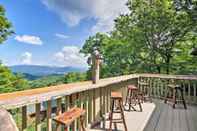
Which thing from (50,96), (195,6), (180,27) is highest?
(195,6)

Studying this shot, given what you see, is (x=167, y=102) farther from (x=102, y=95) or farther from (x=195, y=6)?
(x=195, y=6)

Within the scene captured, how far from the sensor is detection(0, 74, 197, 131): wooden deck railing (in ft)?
8.51

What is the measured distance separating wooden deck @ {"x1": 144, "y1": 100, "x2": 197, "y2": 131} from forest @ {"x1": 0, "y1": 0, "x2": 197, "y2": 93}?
246 inches

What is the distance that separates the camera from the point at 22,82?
17516 mm

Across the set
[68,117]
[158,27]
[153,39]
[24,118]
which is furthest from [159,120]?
[153,39]

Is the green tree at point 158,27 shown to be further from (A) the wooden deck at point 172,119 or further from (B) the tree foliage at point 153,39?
(A) the wooden deck at point 172,119

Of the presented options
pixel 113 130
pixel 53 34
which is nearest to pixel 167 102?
pixel 113 130

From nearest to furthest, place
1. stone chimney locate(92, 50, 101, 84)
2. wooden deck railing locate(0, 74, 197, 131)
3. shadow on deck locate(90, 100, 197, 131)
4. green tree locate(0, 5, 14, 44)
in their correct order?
wooden deck railing locate(0, 74, 197, 131)
stone chimney locate(92, 50, 101, 84)
shadow on deck locate(90, 100, 197, 131)
green tree locate(0, 5, 14, 44)

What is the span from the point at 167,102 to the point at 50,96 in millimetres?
6342

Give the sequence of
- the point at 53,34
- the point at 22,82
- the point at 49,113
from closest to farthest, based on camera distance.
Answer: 1. the point at 49,113
2. the point at 22,82
3. the point at 53,34

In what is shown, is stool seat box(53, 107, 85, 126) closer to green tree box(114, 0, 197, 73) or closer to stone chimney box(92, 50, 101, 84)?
stone chimney box(92, 50, 101, 84)

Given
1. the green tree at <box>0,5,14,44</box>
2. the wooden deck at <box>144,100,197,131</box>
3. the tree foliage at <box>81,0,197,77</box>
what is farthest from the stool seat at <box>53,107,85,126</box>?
the green tree at <box>0,5,14,44</box>

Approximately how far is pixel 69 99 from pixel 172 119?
124 inches

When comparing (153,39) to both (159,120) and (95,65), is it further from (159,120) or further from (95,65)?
(95,65)
